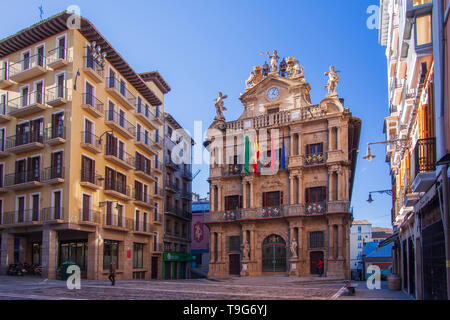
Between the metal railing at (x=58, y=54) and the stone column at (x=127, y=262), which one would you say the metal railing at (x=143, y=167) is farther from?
the metal railing at (x=58, y=54)

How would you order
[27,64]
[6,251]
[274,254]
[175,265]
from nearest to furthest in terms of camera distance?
1. [6,251]
2. [27,64]
3. [274,254]
4. [175,265]

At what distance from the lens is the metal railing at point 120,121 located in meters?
36.1

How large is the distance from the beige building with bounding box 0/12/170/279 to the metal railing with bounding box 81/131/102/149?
0.10m

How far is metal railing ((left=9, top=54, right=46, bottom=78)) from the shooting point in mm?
32769

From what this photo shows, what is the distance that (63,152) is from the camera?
30.8m

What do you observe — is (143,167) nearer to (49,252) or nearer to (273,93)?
(273,93)

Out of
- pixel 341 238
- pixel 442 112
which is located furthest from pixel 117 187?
pixel 442 112

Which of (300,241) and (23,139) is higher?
(23,139)

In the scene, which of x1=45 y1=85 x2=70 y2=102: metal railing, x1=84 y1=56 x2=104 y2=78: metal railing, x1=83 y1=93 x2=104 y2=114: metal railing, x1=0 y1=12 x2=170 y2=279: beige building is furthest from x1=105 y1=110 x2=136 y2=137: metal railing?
x1=45 y1=85 x2=70 y2=102: metal railing

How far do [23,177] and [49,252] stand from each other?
20.4 ft

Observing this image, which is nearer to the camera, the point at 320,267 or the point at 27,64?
the point at 27,64
